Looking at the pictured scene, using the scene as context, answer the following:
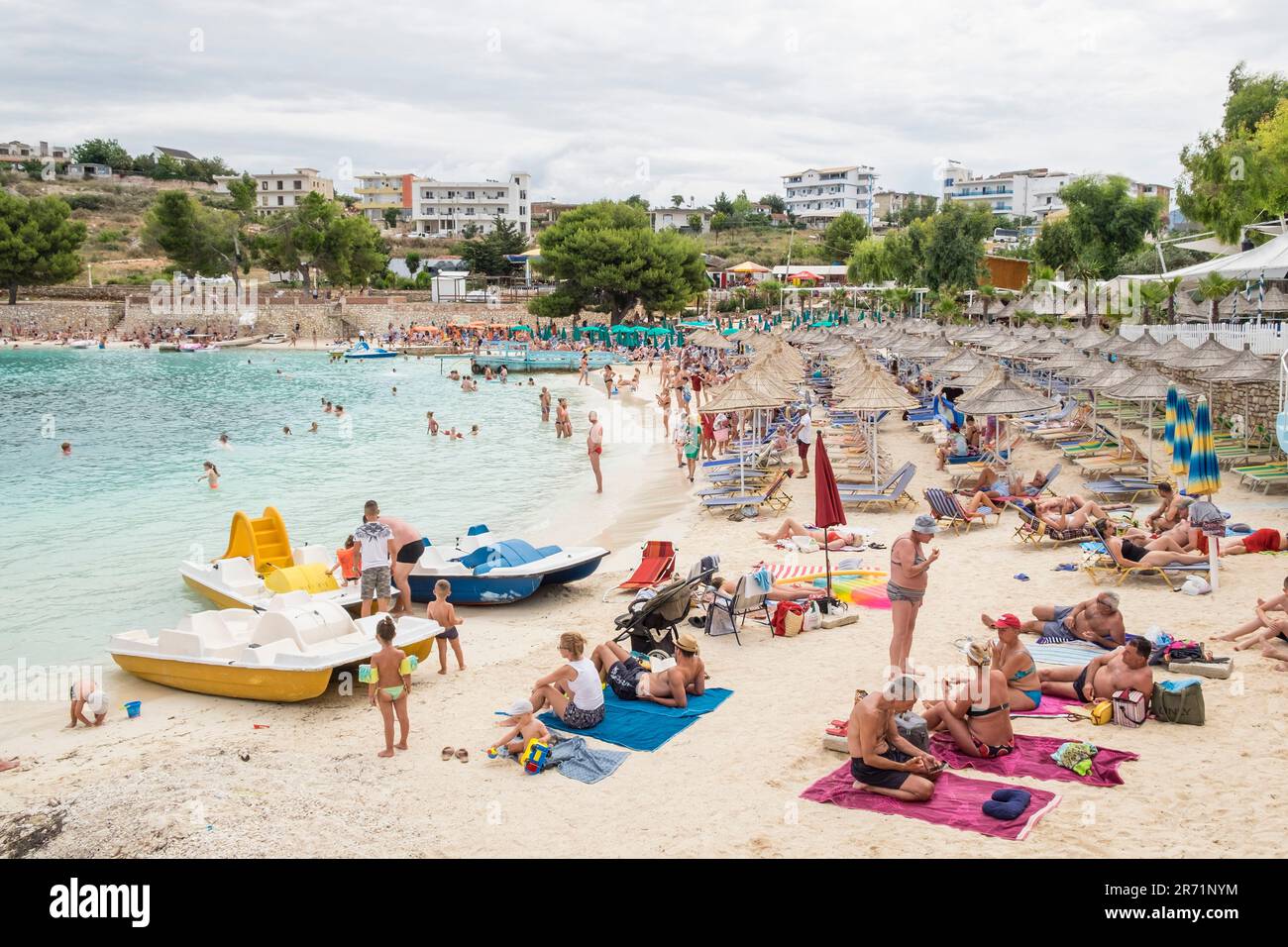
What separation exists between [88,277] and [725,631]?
271ft

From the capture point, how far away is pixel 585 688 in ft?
24.6

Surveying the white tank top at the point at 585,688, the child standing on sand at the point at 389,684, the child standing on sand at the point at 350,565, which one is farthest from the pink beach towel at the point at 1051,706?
the child standing on sand at the point at 350,565

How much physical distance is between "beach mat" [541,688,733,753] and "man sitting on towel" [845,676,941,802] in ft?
5.38

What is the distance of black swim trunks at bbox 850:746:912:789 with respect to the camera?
596 cm

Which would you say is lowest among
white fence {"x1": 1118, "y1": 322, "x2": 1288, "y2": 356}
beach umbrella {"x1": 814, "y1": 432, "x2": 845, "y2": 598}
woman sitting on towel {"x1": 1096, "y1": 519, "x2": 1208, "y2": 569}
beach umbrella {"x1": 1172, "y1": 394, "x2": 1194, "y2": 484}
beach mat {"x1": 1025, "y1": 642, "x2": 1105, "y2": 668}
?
beach mat {"x1": 1025, "y1": 642, "x2": 1105, "y2": 668}

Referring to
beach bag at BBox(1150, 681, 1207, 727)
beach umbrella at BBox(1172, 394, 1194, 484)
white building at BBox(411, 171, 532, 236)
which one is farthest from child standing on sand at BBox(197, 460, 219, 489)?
white building at BBox(411, 171, 532, 236)

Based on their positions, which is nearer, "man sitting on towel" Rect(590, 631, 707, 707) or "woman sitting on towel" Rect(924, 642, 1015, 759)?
"woman sitting on towel" Rect(924, 642, 1015, 759)

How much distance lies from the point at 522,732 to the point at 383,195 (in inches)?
5304

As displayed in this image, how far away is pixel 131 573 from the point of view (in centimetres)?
1433

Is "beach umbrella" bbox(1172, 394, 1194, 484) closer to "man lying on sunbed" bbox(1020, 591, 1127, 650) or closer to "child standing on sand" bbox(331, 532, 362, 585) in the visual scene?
"man lying on sunbed" bbox(1020, 591, 1127, 650)

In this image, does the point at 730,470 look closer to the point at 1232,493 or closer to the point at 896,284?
the point at 1232,493

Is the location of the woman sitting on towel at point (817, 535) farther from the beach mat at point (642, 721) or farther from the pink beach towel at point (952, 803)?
the pink beach towel at point (952, 803)

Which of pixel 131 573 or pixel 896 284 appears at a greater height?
pixel 896 284
